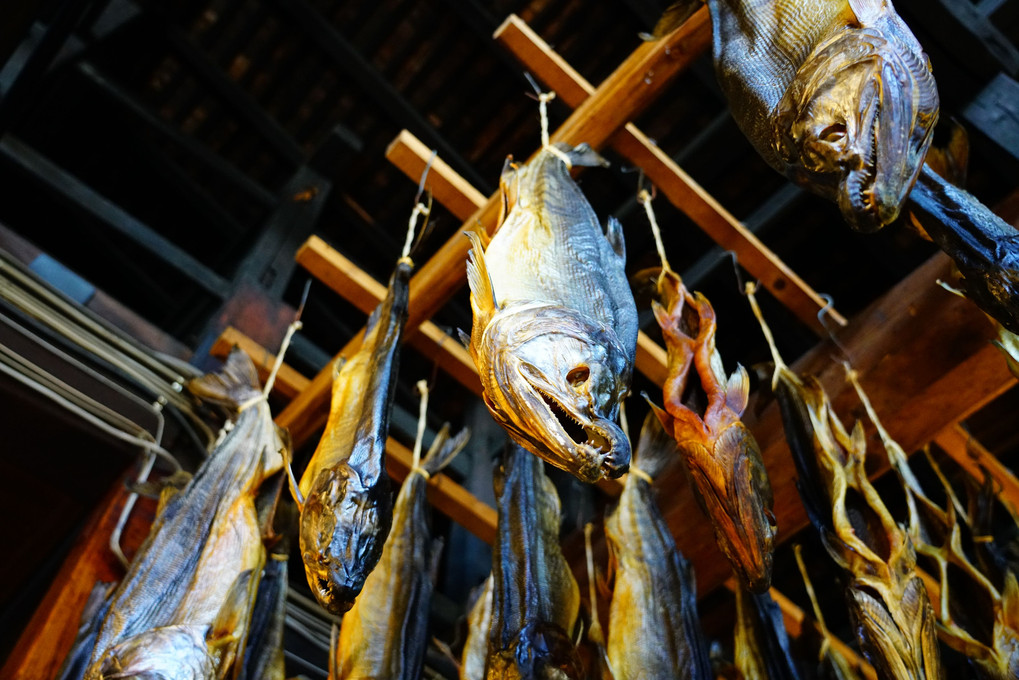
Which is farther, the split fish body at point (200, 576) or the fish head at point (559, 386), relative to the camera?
the split fish body at point (200, 576)

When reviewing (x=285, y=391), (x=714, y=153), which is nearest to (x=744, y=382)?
(x=285, y=391)

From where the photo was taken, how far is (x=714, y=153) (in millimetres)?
5875

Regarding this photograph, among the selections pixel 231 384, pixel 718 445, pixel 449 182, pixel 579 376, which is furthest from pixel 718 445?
pixel 231 384

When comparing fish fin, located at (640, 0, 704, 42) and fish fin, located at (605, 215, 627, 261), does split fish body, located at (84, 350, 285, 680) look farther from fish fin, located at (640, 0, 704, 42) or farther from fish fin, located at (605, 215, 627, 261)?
fish fin, located at (640, 0, 704, 42)

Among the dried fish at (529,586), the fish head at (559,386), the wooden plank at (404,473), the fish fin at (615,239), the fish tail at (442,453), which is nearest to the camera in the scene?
the fish head at (559,386)

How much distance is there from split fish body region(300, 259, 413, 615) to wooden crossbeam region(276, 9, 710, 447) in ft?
2.71

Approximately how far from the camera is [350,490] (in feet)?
7.55

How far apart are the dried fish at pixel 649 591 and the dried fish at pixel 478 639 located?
47 cm

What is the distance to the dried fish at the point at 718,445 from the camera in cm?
213

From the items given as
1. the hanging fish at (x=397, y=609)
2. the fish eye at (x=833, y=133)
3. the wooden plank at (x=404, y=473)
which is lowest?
the wooden plank at (x=404, y=473)

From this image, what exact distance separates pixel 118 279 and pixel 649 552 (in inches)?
267

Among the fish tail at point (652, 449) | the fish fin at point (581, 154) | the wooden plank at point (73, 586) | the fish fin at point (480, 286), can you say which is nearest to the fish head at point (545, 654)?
the fish tail at point (652, 449)

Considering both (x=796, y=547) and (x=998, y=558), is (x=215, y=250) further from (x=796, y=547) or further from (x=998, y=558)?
(x=998, y=558)

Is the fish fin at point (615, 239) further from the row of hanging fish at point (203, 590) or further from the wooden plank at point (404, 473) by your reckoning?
the wooden plank at point (404, 473)
